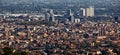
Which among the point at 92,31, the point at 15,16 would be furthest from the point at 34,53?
the point at 15,16

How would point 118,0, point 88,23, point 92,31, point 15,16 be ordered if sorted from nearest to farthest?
point 92,31
point 88,23
point 15,16
point 118,0

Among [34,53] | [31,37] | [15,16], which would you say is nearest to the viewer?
[34,53]

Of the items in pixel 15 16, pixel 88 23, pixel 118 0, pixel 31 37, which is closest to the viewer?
pixel 31 37

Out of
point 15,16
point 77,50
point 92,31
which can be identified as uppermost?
point 77,50

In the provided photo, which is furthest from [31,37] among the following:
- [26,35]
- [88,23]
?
[88,23]

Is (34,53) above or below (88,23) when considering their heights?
above

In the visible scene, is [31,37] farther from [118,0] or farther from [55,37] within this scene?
[118,0]

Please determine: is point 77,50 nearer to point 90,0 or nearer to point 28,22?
point 28,22

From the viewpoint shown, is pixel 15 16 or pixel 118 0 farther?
pixel 118 0

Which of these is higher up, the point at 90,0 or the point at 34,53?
the point at 34,53
